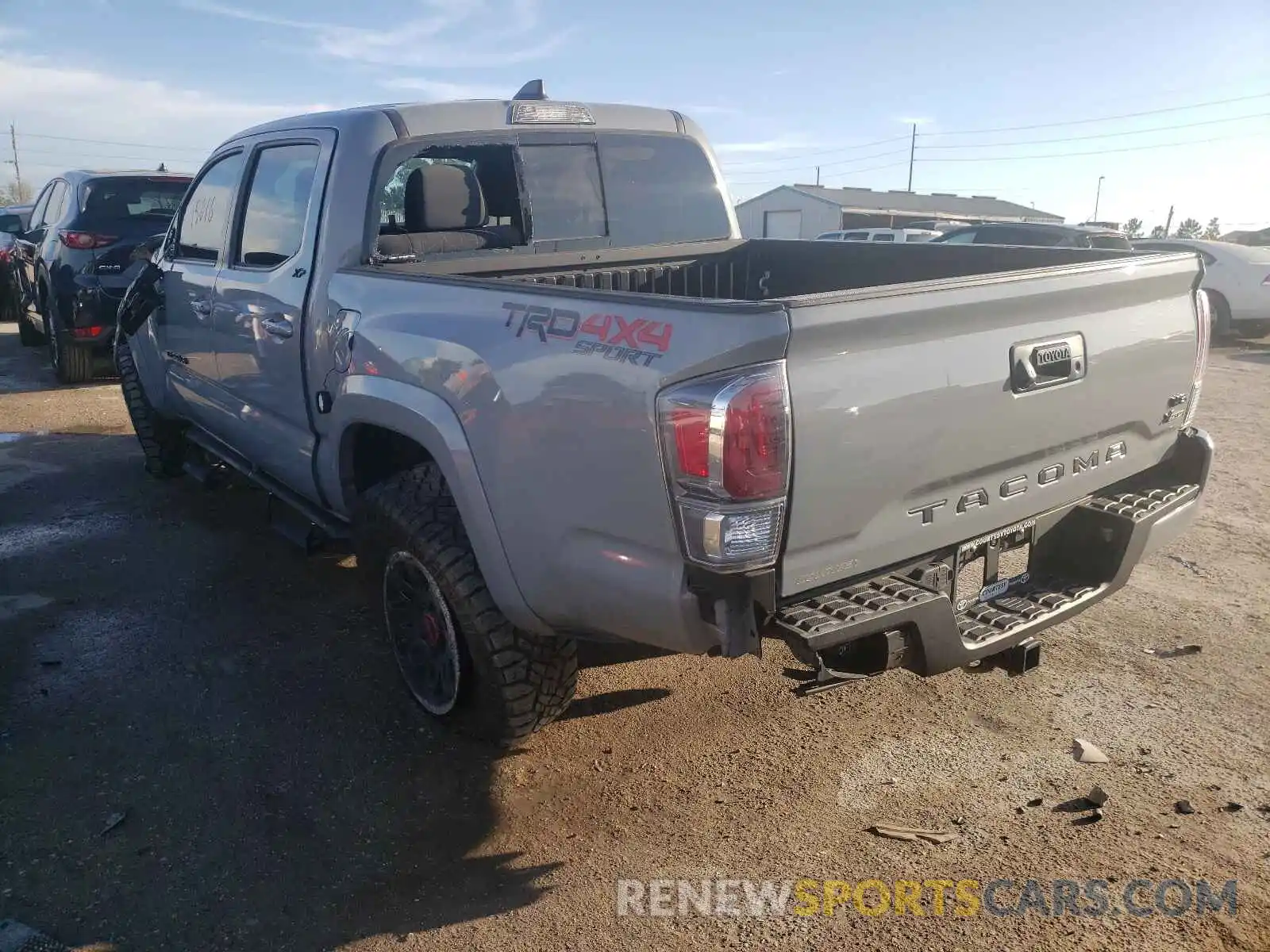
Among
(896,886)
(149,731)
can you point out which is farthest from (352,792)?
(896,886)

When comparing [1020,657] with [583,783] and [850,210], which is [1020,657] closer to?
[583,783]

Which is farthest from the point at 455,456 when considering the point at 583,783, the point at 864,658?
the point at 864,658

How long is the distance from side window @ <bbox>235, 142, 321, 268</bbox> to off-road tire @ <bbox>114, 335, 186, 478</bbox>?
2270 millimetres

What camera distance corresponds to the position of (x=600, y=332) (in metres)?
2.39

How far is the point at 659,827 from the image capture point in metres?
2.93

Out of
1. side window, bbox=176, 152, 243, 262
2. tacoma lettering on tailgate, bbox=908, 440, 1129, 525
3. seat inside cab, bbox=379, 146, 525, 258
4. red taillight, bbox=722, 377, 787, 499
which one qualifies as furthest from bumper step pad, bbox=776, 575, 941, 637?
side window, bbox=176, 152, 243, 262

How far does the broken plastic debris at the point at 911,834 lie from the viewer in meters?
2.83

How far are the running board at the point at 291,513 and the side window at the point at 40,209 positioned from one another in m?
7.22

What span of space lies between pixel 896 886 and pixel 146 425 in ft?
18.1

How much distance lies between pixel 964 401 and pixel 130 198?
903 cm

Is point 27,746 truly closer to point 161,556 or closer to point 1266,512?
point 161,556

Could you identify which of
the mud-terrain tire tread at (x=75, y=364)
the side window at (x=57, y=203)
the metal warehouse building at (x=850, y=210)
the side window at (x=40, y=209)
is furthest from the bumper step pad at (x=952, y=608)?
the metal warehouse building at (x=850, y=210)

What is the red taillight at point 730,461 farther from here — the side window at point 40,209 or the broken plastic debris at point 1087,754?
the side window at point 40,209

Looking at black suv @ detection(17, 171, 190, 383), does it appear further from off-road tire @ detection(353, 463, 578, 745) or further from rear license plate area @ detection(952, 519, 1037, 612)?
rear license plate area @ detection(952, 519, 1037, 612)
